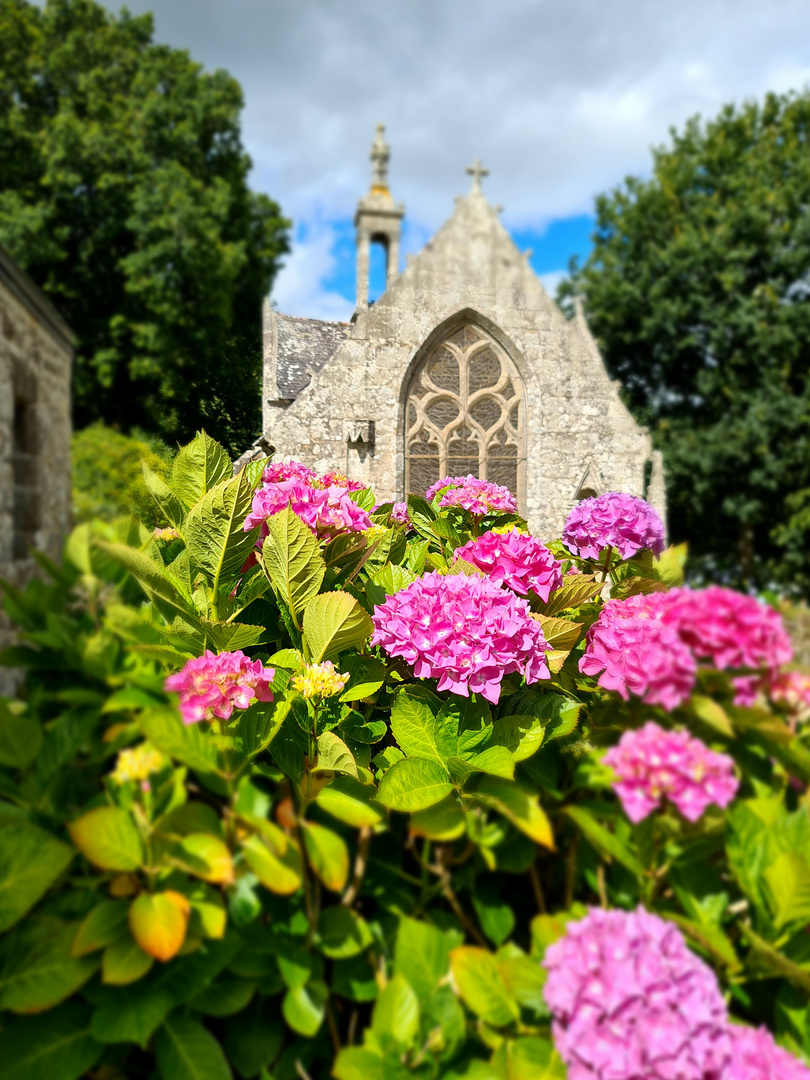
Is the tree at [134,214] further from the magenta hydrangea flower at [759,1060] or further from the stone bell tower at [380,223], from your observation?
the stone bell tower at [380,223]

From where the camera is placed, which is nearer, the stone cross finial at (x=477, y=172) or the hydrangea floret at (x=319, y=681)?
the hydrangea floret at (x=319, y=681)

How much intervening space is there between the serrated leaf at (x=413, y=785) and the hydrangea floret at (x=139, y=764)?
500 millimetres

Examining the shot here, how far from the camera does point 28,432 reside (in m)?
0.97

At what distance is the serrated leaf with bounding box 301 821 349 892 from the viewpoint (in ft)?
2.66

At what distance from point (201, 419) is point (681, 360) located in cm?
1786

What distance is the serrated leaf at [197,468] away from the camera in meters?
1.71

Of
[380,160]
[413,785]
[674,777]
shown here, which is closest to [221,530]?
[413,785]

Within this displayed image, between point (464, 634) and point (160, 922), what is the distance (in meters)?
0.82

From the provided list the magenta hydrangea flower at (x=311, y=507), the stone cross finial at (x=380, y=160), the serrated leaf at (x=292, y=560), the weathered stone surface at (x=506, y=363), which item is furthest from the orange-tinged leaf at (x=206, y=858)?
the stone cross finial at (x=380, y=160)

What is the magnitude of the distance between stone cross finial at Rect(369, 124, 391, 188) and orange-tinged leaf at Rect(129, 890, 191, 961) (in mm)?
15430

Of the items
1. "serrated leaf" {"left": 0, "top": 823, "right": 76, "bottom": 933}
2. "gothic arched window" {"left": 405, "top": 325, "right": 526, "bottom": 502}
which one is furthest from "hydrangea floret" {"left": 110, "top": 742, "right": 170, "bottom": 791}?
"gothic arched window" {"left": 405, "top": 325, "right": 526, "bottom": 502}

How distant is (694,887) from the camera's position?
842 millimetres

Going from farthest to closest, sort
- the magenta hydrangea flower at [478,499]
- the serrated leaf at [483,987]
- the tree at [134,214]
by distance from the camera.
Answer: the magenta hydrangea flower at [478,499], the tree at [134,214], the serrated leaf at [483,987]

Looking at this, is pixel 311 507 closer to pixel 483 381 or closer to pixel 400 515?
pixel 400 515
